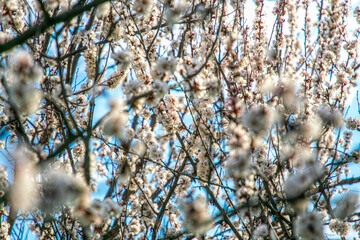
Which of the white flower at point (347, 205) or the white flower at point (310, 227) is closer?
the white flower at point (310, 227)

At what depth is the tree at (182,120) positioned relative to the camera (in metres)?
1.80

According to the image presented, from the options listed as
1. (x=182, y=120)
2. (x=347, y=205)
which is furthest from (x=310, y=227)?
(x=182, y=120)

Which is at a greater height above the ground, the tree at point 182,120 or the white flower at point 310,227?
the tree at point 182,120

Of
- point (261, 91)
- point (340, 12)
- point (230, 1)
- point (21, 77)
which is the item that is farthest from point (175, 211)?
point (340, 12)

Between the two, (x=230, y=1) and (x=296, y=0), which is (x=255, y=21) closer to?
(x=230, y=1)

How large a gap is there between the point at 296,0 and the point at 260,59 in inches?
89.6

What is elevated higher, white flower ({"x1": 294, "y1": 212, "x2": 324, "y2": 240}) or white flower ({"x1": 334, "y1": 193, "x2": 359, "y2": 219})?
Answer: white flower ({"x1": 334, "y1": 193, "x2": 359, "y2": 219})

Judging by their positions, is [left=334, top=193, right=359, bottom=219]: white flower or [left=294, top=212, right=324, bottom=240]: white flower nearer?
[left=294, top=212, right=324, bottom=240]: white flower

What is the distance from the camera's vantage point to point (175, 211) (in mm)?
4379

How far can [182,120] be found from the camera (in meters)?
3.09

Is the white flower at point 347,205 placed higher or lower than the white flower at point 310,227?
higher

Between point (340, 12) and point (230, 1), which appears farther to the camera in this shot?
point (340, 12)

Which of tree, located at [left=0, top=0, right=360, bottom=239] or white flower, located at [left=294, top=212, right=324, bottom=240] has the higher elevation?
tree, located at [left=0, top=0, right=360, bottom=239]

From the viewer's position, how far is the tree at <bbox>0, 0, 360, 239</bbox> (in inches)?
70.9
